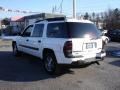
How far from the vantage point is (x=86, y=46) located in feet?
27.2

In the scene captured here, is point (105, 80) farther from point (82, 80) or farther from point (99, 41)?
point (99, 41)

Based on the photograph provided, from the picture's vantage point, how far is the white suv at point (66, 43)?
8.00 m

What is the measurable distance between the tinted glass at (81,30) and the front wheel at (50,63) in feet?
3.64

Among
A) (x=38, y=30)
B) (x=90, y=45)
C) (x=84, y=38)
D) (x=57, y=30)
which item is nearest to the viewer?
(x=84, y=38)

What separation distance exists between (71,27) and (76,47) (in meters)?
0.73

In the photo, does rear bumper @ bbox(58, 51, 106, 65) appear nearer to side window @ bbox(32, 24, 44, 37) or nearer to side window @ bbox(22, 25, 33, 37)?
side window @ bbox(32, 24, 44, 37)

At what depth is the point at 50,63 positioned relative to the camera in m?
8.96

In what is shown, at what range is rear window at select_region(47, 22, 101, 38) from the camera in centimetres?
822

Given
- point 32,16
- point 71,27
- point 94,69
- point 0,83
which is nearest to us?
point 0,83

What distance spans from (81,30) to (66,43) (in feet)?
2.83

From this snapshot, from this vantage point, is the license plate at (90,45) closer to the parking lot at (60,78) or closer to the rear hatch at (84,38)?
the rear hatch at (84,38)

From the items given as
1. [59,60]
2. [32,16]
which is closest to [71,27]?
[59,60]

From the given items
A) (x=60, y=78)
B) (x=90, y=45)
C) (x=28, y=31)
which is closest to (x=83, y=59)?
(x=90, y=45)

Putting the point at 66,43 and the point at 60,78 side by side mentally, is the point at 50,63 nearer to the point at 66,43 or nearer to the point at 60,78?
the point at 60,78
